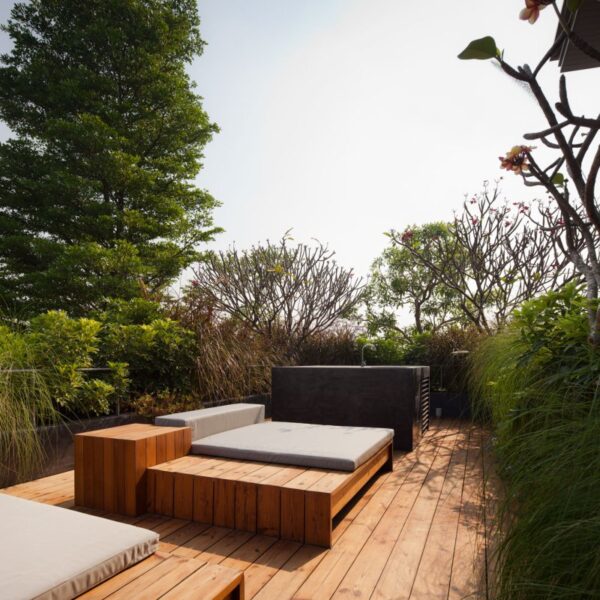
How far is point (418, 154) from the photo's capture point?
643cm

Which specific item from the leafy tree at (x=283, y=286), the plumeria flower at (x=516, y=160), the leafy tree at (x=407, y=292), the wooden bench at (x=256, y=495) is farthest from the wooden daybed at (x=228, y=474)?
the leafy tree at (x=407, y=292)

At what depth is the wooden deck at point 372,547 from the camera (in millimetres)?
1819

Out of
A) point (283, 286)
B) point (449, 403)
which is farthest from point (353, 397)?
point (283, 286)

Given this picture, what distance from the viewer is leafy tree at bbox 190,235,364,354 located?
30.9 feet

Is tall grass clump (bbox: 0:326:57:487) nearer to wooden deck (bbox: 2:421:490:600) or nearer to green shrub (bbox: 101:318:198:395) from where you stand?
wooden deck (bbox: 2:421:490:600)

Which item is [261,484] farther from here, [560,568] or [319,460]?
[560,568]

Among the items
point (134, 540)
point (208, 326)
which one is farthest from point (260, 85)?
point (134, 540)

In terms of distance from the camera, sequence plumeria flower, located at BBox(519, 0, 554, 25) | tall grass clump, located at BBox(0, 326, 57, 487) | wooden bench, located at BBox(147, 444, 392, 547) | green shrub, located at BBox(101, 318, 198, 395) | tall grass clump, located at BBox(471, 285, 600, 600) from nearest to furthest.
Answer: tall grass clump, located at BBox(471, 285, 600, 600) < plumeria flower, located at BBox(519, 0, 554, 25) < wooden bench, located at BBox(147, 444, 392, 547) < tall grass clump, located at BBox(0, 326, 57, 487) < green shrub, located at BBox(101, 318, 198, 395)

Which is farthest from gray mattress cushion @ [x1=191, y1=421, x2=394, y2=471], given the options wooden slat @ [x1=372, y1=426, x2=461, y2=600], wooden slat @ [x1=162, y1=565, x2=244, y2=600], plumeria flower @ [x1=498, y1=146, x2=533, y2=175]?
plumeria flower @ [x1=498, y1=146, x2=533, y2=175]

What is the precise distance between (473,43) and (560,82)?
0.41 m

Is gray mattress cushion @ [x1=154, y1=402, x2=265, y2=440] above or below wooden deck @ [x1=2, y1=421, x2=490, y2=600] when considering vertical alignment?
above

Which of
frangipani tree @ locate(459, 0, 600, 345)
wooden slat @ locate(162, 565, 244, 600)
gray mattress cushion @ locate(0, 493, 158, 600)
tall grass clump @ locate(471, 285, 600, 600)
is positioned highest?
frangipani tree @ locate(459, 0, 600, 345)

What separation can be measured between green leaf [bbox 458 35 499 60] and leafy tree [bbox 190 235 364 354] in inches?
297

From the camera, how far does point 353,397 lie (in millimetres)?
4547
